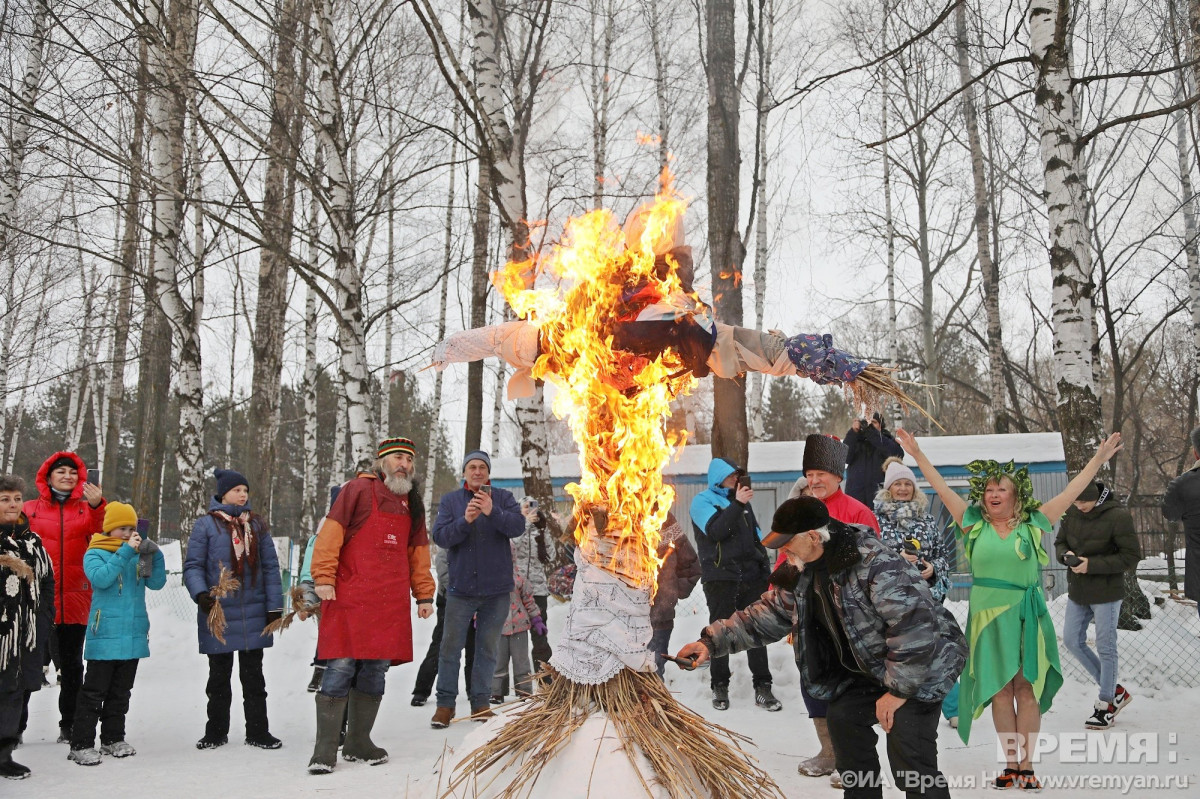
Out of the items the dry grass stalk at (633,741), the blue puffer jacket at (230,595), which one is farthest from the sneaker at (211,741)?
the dry grass stalk at (633,741)

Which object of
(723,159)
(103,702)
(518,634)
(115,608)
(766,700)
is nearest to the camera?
(103,702)

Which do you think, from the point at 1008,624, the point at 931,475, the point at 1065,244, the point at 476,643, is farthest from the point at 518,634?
the point at 1065,244

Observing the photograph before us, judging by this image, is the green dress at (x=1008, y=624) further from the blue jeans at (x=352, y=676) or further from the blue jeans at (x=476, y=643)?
the blue jeans at (x=352, y=676)

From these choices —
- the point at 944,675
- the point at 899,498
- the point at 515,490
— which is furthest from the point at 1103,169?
the point at 944,675

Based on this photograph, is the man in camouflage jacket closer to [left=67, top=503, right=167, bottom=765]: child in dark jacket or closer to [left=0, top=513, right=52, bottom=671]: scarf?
[left=67, top=503, right=167, bottom=765]: child in dark jacket

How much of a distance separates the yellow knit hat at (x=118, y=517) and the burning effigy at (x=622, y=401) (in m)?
3.31

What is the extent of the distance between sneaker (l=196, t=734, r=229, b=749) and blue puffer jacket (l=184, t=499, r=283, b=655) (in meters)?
0.55

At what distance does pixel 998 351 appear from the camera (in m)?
16.1

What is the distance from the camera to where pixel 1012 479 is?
5.20 meters

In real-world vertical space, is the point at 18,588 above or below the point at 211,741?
above

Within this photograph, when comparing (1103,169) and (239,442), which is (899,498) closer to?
(1103,169)

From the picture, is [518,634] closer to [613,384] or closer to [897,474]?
[897,474]

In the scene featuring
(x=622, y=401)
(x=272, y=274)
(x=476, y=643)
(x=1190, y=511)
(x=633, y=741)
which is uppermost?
(x=272, y=274)

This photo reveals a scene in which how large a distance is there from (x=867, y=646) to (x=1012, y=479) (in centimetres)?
208
